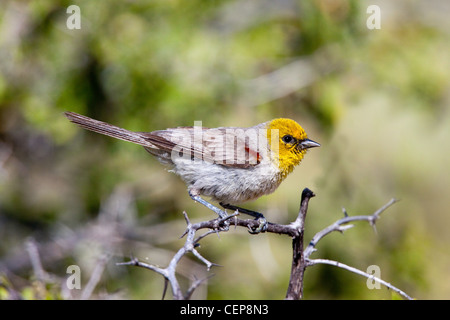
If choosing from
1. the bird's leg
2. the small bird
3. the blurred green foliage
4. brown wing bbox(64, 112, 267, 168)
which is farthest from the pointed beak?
the blurred green foliage

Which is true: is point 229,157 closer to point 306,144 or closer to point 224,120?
point 306,144

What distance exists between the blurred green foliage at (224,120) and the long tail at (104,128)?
1.44m

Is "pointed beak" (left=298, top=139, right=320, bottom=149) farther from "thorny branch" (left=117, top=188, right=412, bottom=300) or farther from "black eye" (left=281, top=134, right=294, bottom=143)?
"thorny branch" (left=117, top=188, right=412, bottom=300)

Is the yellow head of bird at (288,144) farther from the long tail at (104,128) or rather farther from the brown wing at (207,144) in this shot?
the long tail at (104,128)

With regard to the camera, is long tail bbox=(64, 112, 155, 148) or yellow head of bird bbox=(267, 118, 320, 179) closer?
long tail bbox=(64, 112, 155, 148)

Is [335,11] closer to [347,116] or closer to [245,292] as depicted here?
[347,116]

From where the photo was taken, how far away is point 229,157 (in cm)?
373

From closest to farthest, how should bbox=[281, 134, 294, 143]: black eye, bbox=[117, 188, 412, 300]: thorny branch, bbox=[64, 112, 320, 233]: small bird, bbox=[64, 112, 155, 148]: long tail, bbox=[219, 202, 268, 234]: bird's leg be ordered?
bbox=[117, 188, 412, 300]: thorny branch
bbox=[219, 202, 268, 234]: bird's leg
bbox=[64, 112, 155, 148]: long tail
bbox=[64, 112, 320, 233]: small bird
bbox=[281, 134, 294, 143]: black eye

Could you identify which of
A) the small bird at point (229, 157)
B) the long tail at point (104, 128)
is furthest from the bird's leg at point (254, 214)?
the long tail at point (104, 128)

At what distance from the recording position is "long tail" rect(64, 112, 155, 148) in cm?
318

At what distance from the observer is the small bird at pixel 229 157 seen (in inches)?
143

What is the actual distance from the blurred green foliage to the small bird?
1200mm
